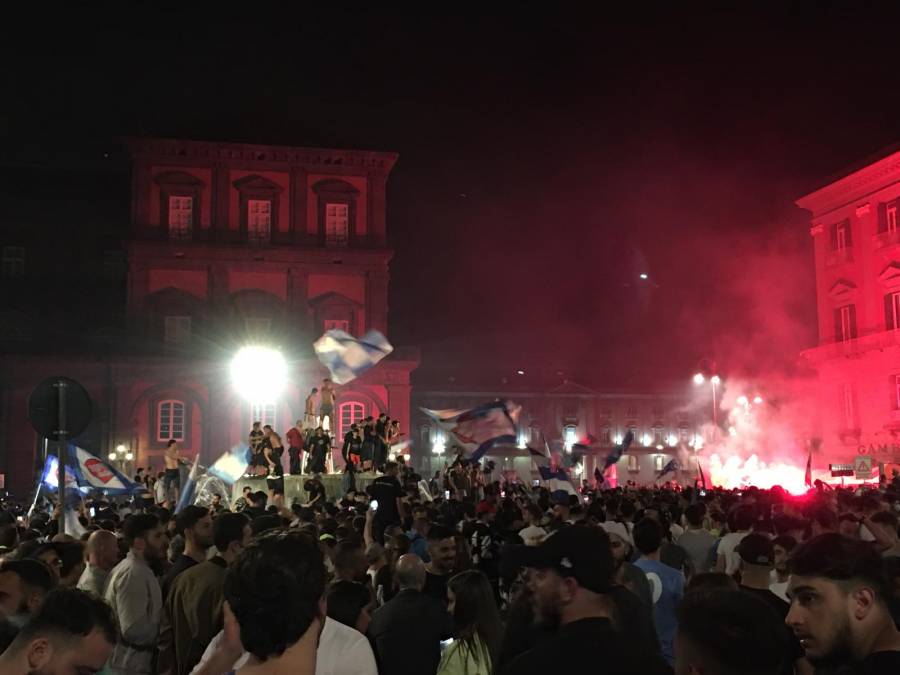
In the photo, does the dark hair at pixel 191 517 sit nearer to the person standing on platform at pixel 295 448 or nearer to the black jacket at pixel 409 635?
the black jacket at pixel 409 635

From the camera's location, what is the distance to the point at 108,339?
50375 millimetres

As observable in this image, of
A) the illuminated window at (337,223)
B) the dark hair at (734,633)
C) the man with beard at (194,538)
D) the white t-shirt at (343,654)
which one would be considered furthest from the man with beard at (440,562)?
the illuminated window at (337,223)

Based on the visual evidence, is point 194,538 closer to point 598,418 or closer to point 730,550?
point 730,550

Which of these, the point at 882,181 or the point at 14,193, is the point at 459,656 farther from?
the point at 14,193

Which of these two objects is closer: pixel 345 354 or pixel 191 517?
pixel 191 517

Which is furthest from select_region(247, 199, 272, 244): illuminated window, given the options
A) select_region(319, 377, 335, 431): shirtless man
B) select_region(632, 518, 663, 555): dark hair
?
select_region(632, 518, 663, 555): dark hair

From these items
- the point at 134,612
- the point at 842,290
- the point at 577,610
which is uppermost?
the point at 842,290

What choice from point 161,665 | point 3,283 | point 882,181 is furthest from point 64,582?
point 3,283

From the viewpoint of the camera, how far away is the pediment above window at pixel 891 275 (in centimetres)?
4781

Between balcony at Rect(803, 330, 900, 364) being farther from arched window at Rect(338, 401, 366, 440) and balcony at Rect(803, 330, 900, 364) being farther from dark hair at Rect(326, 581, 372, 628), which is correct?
dark hair at Rect(326, 581, 372, 628)

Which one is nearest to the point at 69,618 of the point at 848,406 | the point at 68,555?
the point at 68,555

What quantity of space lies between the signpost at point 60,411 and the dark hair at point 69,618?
5389 millimetres

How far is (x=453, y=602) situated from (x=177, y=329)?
47686mm

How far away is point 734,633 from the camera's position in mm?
3021
